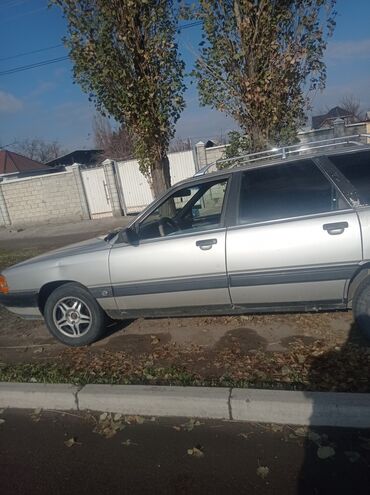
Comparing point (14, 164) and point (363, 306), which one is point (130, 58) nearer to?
point (363, 306)

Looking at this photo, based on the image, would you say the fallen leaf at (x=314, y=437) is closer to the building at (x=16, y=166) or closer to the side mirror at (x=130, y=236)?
the side mirror at (x=130, y=236)

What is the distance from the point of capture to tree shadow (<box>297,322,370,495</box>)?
2481 mm

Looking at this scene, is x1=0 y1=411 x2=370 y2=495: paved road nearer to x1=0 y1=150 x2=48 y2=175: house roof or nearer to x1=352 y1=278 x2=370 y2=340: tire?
x1=352 y1=278 x2=370 y2=340: tire

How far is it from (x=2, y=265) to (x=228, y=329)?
26.0ft

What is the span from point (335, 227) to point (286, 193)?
0.58 meters

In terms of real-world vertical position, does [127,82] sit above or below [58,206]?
above

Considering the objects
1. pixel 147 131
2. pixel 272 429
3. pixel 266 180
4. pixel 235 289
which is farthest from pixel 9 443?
pixel 147 131

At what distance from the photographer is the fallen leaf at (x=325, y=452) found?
8.86 ft

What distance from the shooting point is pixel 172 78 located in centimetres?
776

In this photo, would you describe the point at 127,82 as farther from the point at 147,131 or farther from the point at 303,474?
the point at 303,474

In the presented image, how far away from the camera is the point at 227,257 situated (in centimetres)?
409

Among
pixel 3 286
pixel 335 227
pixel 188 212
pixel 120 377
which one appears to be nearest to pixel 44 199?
pixel 3 286

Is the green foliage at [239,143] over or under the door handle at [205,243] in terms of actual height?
over

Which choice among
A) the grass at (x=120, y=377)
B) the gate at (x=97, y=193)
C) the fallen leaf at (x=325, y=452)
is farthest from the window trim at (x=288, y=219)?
the gate at (x=97, y=193)
